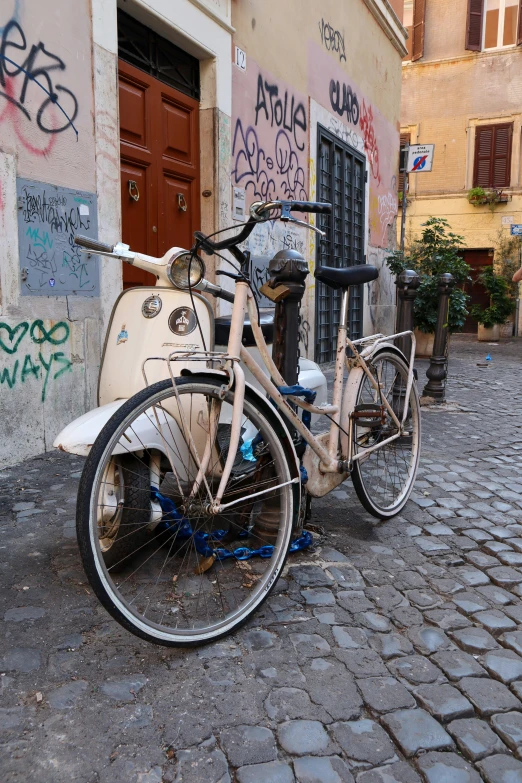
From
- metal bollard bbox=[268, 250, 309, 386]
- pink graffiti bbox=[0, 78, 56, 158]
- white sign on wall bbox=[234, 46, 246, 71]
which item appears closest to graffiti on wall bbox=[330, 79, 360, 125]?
white sign on wall bbox=[234, 46, 246, 71]

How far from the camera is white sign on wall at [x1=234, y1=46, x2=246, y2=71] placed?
6246 millimetres

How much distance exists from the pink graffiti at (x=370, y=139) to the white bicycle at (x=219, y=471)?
8.23m

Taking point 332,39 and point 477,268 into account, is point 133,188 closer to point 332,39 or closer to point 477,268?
point 332,39

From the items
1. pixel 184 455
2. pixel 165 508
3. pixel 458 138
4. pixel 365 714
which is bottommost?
pixel 365 714

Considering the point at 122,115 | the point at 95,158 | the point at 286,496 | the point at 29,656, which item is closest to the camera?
the point at 29,656

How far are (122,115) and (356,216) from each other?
5859 mm

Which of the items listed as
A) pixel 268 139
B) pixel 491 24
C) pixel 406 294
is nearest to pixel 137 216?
pixel 406 294

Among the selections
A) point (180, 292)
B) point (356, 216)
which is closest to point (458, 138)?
point (356, 216)

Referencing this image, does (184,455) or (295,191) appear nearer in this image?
(184,455)

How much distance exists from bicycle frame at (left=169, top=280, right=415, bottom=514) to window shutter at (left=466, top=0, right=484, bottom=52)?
19237 mm

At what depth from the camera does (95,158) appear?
14.3 feet

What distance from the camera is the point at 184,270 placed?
2.39 meters

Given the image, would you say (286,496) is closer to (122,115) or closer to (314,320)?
(122,115)

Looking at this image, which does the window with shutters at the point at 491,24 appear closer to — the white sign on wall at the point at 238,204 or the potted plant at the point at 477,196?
the potted plant at the point at 477,196
